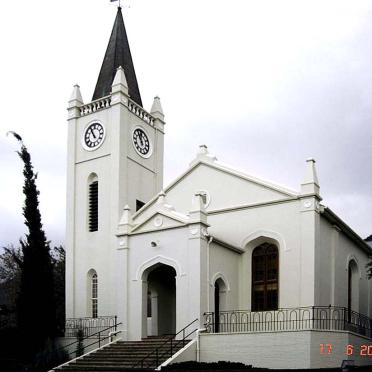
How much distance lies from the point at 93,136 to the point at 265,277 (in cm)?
1416

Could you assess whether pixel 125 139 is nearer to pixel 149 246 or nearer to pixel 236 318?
pixel 149 246

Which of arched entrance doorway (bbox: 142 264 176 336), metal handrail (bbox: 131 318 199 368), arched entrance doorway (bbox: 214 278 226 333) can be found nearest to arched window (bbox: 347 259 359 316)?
arched entrance doorway (bbox: 214 278 226 333)

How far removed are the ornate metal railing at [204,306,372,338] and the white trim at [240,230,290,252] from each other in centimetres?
284

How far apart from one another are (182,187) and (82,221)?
732 centimetres

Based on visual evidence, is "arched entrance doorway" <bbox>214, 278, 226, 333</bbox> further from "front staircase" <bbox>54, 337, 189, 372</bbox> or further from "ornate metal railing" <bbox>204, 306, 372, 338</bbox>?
"front staircase" <bbox>54, 337, 189, 372</bbox>

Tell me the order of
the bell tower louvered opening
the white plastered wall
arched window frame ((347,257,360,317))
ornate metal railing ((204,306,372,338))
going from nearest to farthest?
1. ornate metal railing ((204,306,372,338))
2. the white plastered wall
3. arched window frame ((347,257,360,317))
4. the bell tower louvered opening

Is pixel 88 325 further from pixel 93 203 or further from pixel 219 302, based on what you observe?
pixel 219 302

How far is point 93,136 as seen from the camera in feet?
116

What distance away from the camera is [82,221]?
34.5 m

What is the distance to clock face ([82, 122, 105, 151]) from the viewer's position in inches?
1379

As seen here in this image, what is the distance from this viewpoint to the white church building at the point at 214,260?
23766mm

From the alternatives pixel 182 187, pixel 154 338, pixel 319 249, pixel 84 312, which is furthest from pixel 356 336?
pixel 84 312

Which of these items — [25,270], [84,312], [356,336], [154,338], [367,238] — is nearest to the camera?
[356,336]
